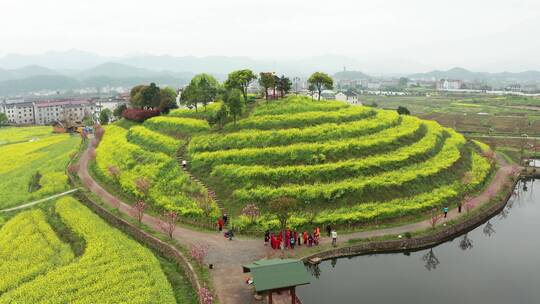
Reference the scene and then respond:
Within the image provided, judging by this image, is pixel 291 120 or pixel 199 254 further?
pixel 291 120

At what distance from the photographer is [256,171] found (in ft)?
143

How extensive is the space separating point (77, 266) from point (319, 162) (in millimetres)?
25496

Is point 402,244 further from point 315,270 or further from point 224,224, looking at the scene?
point 224,224

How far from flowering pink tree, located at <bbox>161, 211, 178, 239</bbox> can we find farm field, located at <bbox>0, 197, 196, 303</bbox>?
237 centimetres

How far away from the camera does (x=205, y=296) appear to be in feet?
84.4

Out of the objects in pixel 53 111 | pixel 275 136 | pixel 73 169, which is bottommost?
pixel 73 169

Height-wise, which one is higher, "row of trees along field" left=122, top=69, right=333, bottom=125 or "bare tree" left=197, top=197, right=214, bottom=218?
"row of trees along field" left=122, top=69, right=333, bottom=125

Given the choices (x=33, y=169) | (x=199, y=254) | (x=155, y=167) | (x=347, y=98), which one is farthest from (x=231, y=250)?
(x=347, y=98)

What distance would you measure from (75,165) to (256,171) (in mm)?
31197

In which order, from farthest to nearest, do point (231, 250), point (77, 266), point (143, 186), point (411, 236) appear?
point (143, 186) → point (411, 236) → point (231, 250) → point (77, 266)

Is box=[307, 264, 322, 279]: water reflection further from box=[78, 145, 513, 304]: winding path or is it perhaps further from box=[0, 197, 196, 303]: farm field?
box=[0, 197, 196, 303]: farm field

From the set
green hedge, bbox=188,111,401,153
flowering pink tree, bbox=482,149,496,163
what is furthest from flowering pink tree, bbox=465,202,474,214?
flowering pink tree, bbox=482,149,496,163

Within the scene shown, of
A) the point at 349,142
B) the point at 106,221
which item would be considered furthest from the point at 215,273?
the point at 349,142

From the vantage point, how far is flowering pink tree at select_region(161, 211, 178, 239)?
1389 inches
